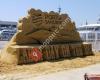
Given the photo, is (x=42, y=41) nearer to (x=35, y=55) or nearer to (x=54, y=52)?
(x=54, y=52)

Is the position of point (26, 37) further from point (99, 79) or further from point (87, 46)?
point (99, 79)

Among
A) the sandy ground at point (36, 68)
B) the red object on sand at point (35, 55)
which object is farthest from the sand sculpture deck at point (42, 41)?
the sandy ground at point (36, 68)

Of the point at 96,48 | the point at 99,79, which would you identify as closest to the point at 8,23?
the point at 96,48

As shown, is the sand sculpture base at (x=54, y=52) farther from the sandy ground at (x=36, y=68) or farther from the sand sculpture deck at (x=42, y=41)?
the sandy ground at (x=36, y=68)

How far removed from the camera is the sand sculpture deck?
13798mm

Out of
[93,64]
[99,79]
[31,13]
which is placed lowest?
[93,64]

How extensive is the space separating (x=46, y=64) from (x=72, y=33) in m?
4.89

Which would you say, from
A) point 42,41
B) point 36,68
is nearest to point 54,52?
point 42,41

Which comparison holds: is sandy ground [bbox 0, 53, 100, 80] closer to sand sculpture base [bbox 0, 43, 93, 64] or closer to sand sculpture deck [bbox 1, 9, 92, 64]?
sand sculpture base [bbox 0, 43, 93, 64]

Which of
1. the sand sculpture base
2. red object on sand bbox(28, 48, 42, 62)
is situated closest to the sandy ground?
the sand sculpture base

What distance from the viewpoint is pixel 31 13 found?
15164mm

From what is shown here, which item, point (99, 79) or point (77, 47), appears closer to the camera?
point (99, 79)

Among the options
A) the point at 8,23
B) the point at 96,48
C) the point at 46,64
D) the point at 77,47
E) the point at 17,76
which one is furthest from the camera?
the point at 8,23

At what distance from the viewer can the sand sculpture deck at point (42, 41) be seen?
45.3 ft
